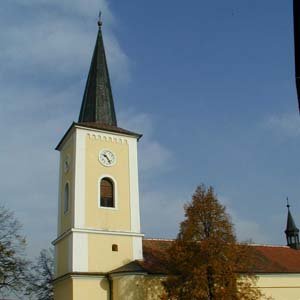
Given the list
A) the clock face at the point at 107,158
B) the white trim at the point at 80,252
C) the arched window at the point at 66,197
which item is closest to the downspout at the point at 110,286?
the white trim at the point at 80,252

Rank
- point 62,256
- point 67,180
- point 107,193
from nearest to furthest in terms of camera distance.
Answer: point 62,256, point 107,193, point 67,180

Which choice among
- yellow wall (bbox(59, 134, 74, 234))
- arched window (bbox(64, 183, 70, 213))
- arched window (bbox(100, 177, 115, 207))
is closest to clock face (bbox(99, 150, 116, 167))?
arched window (bbox(100, 177, 115, 207))

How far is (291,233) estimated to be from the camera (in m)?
37.8

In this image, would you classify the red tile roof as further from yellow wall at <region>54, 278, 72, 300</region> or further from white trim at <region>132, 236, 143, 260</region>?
yellow wall at <region>54, 278, 72, 300</region>

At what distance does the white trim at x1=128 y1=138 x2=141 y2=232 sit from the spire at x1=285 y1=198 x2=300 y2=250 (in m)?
14.6

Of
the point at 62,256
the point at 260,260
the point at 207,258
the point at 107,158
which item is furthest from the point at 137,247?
the point at 260,260

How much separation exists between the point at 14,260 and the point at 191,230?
27.8ft

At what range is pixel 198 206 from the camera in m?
21.2

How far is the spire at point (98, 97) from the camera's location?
2902 centimetres

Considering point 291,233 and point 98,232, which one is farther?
point 291,233

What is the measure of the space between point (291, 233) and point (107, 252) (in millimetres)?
18398

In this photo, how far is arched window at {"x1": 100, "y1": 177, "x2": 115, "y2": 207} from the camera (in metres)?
26.2

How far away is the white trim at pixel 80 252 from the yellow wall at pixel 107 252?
24cm

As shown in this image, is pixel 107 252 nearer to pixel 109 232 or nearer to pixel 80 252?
pixel 109 232
